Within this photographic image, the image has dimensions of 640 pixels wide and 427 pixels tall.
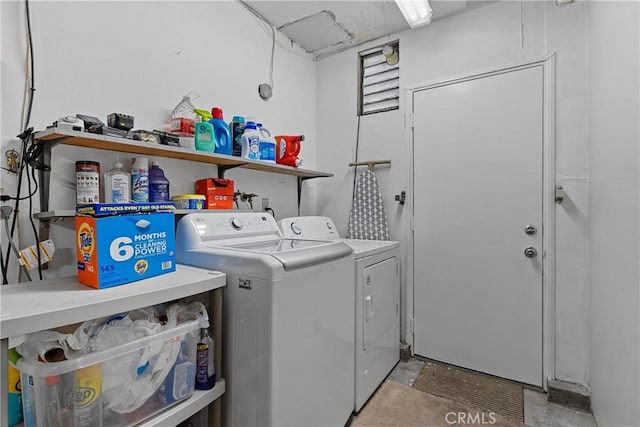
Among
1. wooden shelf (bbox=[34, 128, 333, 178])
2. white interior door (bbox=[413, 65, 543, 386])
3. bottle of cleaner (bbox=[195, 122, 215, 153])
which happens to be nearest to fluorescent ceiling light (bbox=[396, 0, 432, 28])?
white interior door (bbox=[413, 65, 543, 386])

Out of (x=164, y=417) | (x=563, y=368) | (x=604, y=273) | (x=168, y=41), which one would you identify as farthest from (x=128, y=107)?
(x=563, y=368)

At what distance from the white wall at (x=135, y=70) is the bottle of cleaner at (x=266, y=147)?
248 mm

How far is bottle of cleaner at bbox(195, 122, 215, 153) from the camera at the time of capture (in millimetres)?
1764

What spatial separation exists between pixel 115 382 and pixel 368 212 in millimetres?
2037

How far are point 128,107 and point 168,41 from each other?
491 millimetres

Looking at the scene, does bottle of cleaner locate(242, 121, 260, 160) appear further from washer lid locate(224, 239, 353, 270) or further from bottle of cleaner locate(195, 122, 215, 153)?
washer lid locate(224, 239, 353, 270)

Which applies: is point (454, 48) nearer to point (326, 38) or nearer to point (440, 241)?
point (326, 38)

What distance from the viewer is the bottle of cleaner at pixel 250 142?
201cm

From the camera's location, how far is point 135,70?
65.7 inches

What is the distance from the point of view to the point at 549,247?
206cm

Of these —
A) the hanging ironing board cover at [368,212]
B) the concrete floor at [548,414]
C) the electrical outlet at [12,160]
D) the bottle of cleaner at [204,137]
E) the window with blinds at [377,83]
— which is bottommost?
the concrete floor at [548,414]

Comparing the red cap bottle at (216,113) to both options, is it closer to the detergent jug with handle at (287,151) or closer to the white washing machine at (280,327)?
the detergent jug with handle at (287,151)

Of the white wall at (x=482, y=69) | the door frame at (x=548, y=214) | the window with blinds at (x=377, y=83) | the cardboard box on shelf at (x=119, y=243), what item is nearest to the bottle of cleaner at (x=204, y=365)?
the cardboard box on shelf at (x=119, y=243)

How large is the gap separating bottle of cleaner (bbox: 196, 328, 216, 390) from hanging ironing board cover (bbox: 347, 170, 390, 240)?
165 centimetres
